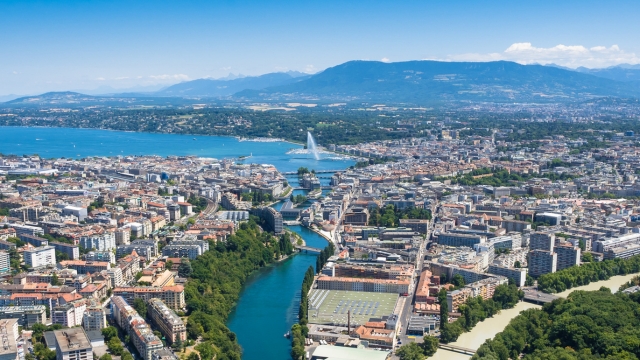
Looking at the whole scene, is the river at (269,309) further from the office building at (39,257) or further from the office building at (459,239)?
the office building at (39,257)

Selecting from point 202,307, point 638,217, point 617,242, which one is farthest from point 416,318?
point 638,217

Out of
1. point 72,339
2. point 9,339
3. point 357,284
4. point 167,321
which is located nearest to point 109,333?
point 72,339

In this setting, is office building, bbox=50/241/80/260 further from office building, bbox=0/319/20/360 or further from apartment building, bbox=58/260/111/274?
office building, bbox=0/319/20/360

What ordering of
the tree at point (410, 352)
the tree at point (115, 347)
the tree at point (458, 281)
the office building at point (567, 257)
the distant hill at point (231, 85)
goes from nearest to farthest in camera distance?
the tree at point (410, 352) → the tree at point (115, 347) → the tree at point (458, 281) → the office building at point (567, 257) → the distant hill at point (231, 85)

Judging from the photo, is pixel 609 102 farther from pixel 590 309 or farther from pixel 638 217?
pixel 590 309

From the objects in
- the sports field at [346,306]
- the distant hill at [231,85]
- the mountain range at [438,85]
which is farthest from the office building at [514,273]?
the distant hill at [231,85]

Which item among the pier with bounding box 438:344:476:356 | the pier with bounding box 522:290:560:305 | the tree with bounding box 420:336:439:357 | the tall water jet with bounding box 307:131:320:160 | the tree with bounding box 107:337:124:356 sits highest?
the tall water jet with bounding box 307:131:320:160

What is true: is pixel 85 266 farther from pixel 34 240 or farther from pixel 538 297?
pixel 538 297

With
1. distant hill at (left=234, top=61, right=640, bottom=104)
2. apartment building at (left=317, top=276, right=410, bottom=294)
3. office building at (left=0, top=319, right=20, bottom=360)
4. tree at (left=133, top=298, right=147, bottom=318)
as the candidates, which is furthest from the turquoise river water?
distant hill at (left=234, top=61, right=640, bottom=104)
